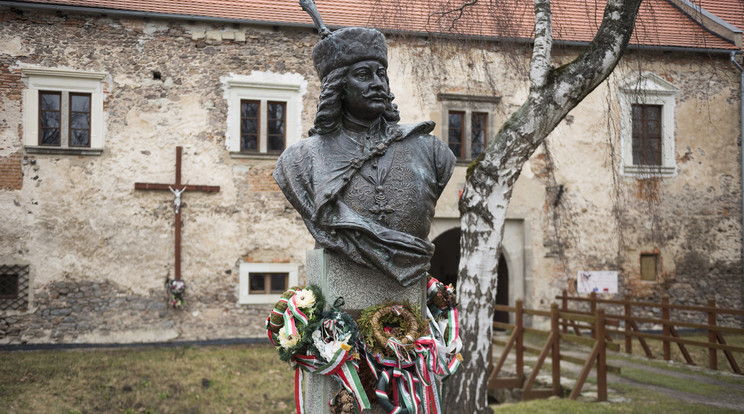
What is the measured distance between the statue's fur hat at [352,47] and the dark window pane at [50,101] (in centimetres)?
1038

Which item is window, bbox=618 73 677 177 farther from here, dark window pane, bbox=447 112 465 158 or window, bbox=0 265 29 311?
window, bbox=0 265 29 311

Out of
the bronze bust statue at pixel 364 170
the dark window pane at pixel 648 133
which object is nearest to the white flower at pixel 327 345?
the bronze bust statue at pixel 364 170

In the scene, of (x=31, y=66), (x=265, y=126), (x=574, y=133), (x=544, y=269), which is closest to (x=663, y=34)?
(x=574, y=133)

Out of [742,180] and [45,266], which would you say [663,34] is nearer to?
[742,180]

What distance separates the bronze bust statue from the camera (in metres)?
3.37

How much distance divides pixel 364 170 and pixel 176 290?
956 centimetres

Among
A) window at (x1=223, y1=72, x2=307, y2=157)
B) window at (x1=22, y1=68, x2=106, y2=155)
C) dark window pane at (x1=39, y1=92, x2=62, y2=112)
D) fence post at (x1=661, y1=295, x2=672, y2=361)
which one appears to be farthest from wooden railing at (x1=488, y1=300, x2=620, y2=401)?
dark window pane at (x1=39, y1=92, x2=62, y2=112)

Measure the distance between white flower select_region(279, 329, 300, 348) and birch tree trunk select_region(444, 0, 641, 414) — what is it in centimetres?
346

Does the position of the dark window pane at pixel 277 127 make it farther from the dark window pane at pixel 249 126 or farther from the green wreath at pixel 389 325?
the green wreath at pixel 389 325

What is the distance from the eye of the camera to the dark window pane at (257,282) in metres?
12.9

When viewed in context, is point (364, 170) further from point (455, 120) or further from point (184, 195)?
point (455, 120)

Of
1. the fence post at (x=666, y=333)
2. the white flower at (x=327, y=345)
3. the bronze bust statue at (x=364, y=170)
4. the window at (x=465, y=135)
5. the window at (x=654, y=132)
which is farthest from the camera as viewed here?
the window at (x=654, y=132)

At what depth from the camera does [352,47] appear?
3.46 meters

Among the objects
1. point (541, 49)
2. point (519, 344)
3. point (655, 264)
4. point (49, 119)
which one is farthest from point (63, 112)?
point (655, 264)
